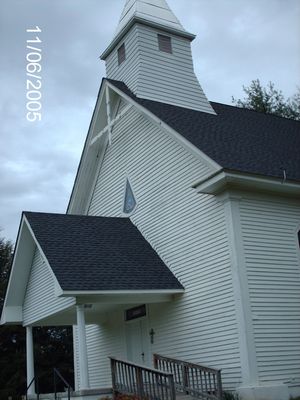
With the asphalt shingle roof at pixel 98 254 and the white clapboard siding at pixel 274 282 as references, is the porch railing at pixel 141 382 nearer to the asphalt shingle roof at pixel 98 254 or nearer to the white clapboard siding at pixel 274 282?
the asphalt shingle roof at pixel 98 254

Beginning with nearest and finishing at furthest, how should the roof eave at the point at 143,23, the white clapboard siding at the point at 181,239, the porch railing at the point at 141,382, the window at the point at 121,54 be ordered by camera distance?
the porch railing at the point at 141,382, the white clapboard siding at the point at 181,239, the roof eave at the point at 143,23, the window at the point at 121,54

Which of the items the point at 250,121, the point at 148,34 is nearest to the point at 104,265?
the point at 250,121

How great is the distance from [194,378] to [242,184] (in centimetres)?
465

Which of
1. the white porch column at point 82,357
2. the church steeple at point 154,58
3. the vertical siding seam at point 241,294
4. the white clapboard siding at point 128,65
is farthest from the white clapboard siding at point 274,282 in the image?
the white clapboard siding at point 128,65

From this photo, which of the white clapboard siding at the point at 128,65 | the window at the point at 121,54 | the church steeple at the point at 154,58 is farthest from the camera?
the window at the point at 121,54

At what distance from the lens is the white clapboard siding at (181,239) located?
13.2 meters

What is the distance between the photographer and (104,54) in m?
21.5

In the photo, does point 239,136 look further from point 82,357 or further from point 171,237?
point 82,357

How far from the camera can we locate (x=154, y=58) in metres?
19.5

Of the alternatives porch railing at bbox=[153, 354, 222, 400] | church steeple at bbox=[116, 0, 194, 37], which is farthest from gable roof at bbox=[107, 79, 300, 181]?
porch railing at bbox=[153, 354, 222, 400]

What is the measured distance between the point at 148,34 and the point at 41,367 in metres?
19.5

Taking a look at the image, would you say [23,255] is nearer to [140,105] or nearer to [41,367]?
[140,105]

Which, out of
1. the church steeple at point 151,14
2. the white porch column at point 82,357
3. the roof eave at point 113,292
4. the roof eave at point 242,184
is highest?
the church steeple at point 151,14

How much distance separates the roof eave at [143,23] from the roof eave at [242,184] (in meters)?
8.77
